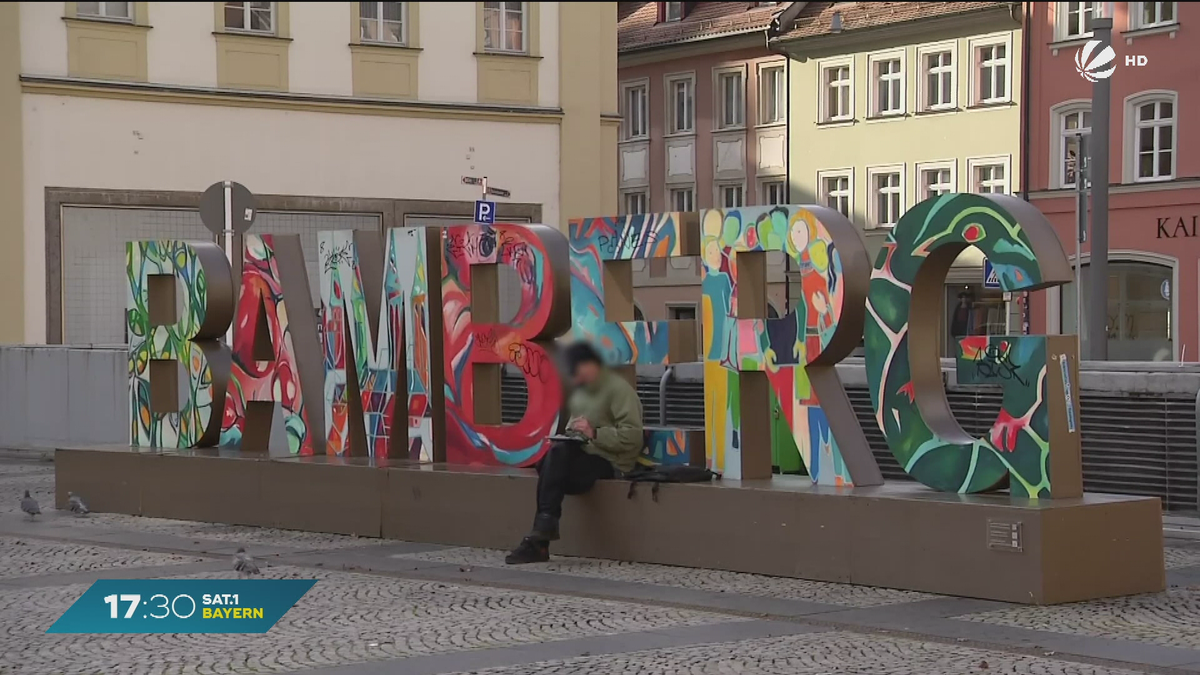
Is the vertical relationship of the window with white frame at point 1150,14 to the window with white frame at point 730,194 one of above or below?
above

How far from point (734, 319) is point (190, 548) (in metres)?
4.41

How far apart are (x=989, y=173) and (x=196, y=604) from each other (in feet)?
145

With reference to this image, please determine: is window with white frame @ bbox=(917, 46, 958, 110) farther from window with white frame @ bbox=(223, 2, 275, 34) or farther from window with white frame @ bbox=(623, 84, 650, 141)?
window with white frame @ bbox=(223, 2, 275, 34)

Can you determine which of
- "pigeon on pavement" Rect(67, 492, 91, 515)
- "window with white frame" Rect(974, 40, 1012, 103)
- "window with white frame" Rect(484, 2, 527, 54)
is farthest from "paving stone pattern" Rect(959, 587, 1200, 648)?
"window with white frame" Rect(974, 40, 1012, 103)

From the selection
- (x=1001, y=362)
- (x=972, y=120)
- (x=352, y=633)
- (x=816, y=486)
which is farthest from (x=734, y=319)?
(x=972, y=120)

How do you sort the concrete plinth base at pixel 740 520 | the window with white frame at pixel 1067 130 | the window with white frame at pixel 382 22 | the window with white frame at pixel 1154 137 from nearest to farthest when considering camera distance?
the concrete plinth base at pixel 740 520, the window with white frame at pixel 382 22, the window with white frame at pixel 1154 137, the window with white frame at pixel 1067 130

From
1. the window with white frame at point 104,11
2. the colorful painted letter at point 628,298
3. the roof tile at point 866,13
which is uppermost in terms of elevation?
the roof tile at point 866,13

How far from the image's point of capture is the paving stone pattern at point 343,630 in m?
9.29

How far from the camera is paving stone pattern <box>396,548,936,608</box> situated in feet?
37.3

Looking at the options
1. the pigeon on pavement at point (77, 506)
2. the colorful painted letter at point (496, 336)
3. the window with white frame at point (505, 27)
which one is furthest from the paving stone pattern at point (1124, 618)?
the window with white frame at point (505, 27)

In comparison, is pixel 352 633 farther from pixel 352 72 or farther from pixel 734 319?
pixel 352 72

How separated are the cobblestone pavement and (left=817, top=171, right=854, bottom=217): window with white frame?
135 ft

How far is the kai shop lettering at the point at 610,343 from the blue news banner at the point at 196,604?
5259 millimetres

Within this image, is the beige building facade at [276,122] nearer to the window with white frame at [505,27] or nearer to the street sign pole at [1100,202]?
the window with white frame at [505,27]
